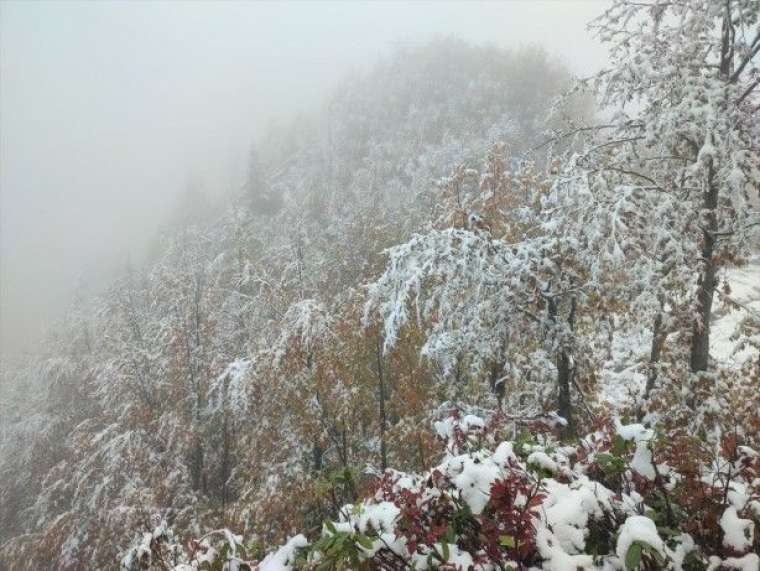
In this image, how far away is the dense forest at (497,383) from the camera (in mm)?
2703

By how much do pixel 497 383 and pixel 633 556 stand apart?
19.6 ft

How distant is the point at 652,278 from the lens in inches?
223

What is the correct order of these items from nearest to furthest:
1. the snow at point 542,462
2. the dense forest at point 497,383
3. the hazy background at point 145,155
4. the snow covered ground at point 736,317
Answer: the dense forest at point 497,383 → the snow at point 542,462 → the snow covered ground at point 736,317 → the hazy background at point 145,155

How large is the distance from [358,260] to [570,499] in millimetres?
19347

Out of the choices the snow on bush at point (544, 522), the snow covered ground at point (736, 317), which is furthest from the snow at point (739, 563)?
the snow covered ground at point (736, 317)

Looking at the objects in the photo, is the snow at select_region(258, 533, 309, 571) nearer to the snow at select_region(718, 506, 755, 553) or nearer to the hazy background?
the snow at select_region(718, 506, 755, 553)

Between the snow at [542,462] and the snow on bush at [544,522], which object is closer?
the snow on bush at [544,522]

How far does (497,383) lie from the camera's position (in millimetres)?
7984

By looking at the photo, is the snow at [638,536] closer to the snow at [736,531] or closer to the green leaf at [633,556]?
the green leaf at [633,556]

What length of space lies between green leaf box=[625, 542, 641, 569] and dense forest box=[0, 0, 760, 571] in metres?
0.01

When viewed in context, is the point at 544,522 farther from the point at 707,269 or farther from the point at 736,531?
the point at 707,269

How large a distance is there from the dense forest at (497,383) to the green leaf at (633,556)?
15 millimetres

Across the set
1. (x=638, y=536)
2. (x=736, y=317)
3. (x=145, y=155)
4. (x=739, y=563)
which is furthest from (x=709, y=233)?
(x=145, y=155)

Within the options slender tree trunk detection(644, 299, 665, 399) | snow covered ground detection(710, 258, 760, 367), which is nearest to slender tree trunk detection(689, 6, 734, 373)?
slender tree trunk detection(644, 299, 665, 399)
